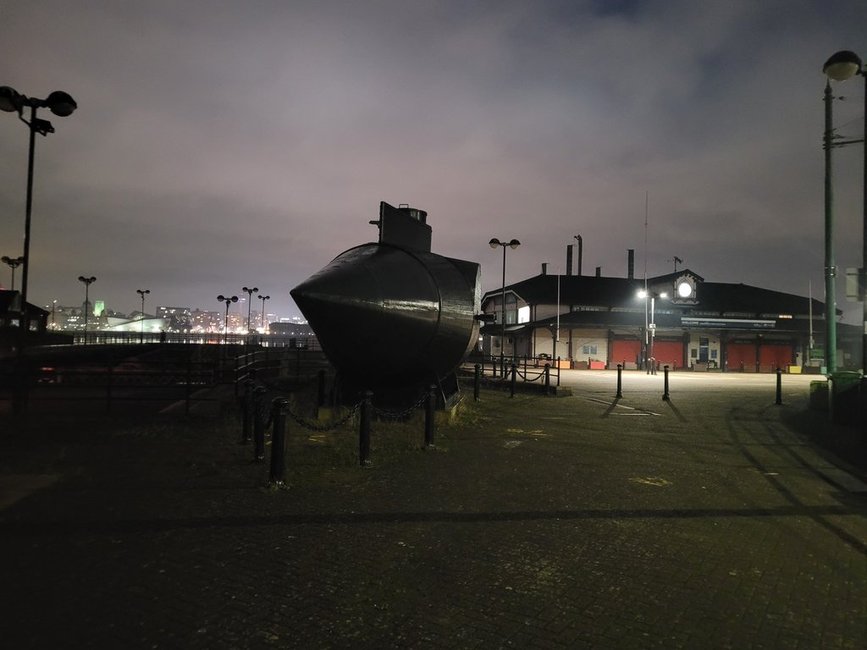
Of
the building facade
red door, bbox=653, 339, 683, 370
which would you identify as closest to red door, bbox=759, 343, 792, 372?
the building facade

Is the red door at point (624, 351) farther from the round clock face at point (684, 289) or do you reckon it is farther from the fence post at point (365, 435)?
the fence post at point (365, 435)

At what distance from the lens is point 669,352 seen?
136 feet

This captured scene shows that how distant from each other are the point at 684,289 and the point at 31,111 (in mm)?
44113

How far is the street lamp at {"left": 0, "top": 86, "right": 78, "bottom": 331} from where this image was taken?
10242 mm

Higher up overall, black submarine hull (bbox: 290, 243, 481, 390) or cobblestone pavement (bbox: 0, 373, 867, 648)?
black submarine hull (bbox: 290, 243, 481, 390)

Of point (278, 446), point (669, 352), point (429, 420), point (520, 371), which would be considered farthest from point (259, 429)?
point (669, 352)

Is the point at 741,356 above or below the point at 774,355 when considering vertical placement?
below

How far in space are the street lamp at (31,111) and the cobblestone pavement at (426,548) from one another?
5.28 meters

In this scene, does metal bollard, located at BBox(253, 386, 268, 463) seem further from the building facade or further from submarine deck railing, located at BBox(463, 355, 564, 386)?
the building facade

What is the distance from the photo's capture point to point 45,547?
426cm

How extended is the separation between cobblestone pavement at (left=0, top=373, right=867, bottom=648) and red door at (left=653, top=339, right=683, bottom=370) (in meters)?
35.0

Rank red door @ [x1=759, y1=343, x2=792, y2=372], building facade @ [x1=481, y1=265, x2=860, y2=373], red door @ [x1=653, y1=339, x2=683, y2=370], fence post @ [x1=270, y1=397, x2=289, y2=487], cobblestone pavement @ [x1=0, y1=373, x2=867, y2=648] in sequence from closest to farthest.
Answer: cobblestone pavement @ [x1=0, y1=373, x2=867, y2=648], fence post @ [x1=270, y1=397, x2=289, y2=487], building facade @ [x1=481, y1=265, x2=860, y2=373], red door @ [x1=653, y1=339, x2=683, y2=370], red door @ [x1=759, y1=343, x2=792, y2=372]

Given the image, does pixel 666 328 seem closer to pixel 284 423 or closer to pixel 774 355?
pixel 774 355

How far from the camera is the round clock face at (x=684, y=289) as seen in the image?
144ft
